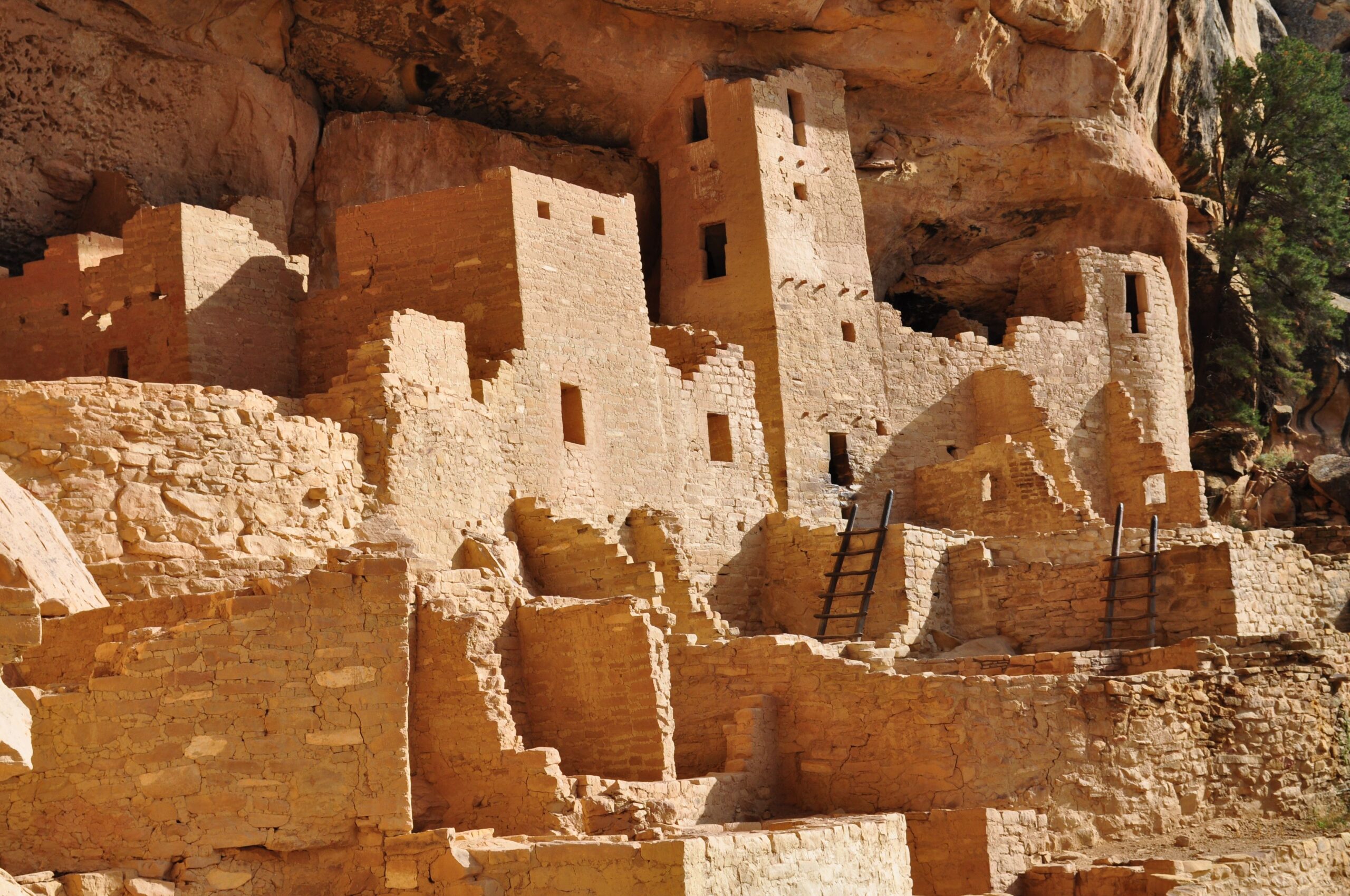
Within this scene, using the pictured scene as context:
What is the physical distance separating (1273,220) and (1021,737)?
1844cm

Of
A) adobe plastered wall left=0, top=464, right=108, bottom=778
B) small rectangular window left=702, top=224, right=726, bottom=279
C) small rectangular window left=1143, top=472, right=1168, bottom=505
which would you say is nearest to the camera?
adobe plastered wall left=0, top=464, right=108, bottom=778

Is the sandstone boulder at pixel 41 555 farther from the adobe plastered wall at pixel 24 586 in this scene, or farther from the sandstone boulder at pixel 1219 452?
the sandstone boulder at pixel 1219 452

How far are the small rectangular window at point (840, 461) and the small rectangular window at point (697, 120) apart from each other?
462 cm

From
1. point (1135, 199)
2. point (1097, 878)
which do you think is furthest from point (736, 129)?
point (1097, 878)

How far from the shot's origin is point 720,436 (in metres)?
25.7

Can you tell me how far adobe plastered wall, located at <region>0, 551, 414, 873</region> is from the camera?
1432 centimetres

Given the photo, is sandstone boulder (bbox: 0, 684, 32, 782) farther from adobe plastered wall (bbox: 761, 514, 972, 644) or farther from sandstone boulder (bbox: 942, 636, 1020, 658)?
adobe plastered wall (bbox: 761, 514, 972, 644)

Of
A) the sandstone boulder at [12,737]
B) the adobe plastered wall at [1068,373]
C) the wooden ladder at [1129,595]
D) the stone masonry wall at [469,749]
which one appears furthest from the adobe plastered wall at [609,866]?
the adobe plastered wall at [1068,373]

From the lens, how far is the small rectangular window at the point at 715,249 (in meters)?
28.8

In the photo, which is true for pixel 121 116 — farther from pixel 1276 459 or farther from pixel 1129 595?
pixel 1276 459

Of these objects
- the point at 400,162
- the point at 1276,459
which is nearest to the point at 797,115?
the point at 400,162

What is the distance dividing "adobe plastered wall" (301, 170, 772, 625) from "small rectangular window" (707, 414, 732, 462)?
5cm

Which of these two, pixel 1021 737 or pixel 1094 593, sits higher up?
pixel 1094 593

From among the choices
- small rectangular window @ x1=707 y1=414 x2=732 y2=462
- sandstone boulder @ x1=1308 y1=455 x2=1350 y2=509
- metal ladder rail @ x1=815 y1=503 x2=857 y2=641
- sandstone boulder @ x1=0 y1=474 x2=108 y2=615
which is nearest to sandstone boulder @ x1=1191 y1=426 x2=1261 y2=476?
sandstone boulder @ x1=1308 y1=455 x2=1350 y2=509
